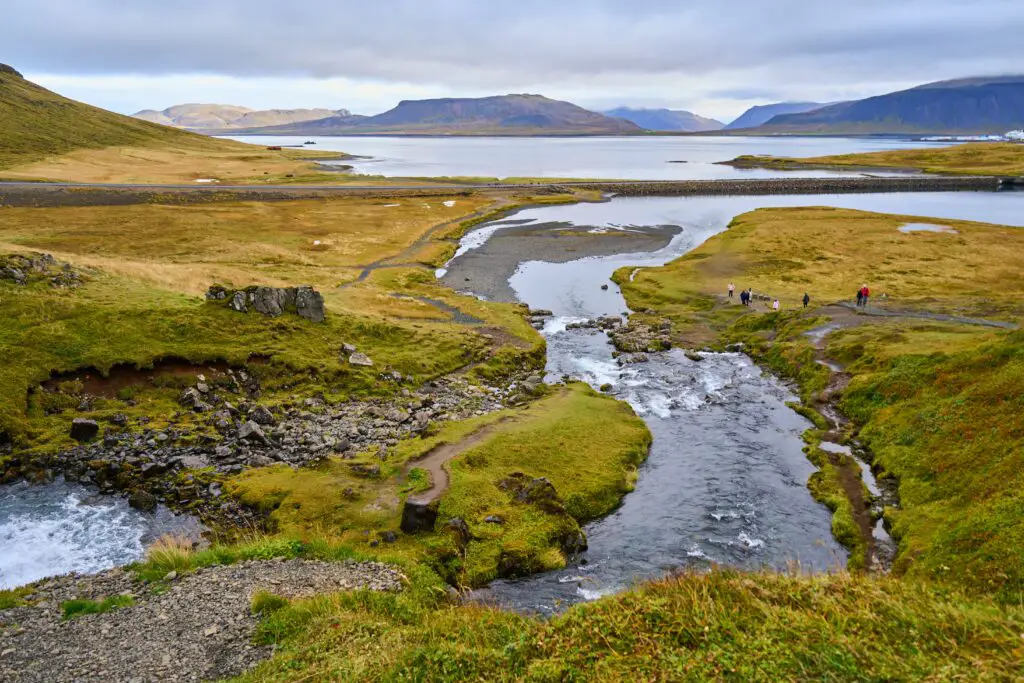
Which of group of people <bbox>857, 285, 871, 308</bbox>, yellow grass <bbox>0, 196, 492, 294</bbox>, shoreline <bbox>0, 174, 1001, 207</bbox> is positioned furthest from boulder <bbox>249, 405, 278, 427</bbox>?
shoreline <bbox>0, 174, 1001, 207</bbox>

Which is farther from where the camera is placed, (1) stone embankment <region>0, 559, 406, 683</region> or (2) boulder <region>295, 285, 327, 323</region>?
(2) boulder <region>295, 285, 327, 323</region>

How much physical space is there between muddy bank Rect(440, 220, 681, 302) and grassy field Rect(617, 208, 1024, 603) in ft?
50.3

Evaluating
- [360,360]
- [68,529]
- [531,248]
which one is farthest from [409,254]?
[68,529]

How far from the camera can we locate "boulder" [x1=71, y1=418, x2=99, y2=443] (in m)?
35.6

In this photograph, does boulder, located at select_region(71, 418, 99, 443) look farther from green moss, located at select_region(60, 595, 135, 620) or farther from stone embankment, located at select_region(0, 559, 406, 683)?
green moss, located at select_region(60, 595, 135, 620)

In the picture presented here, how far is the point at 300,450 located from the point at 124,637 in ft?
57.8

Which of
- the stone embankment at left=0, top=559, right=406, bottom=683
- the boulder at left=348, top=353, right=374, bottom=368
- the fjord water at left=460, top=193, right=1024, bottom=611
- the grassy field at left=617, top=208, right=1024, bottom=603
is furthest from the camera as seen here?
the boulder at left=348, top=353, right=374, bottom=368

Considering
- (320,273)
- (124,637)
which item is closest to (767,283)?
(320,273)

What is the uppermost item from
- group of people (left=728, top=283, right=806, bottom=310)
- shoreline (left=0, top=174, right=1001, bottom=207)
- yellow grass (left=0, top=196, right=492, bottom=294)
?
shoreline (left=0, top=174, right=1001, bottom=207)

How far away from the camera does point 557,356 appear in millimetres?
58625

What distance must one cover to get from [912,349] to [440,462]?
3855 cm

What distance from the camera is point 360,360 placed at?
49438mm

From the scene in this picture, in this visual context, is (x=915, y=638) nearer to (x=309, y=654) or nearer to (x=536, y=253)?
(x=309, y=654)

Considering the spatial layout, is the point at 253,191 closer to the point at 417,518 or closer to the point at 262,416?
the point at 262,416
